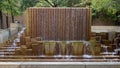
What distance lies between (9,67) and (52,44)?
679 cm

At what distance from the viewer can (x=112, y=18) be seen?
3338cm

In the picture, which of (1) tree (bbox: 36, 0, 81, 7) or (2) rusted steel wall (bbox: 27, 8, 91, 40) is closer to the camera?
(2) rusted steel wall (bbox: 27, 8, 91, 40)

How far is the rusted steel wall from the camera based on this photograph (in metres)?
20.2

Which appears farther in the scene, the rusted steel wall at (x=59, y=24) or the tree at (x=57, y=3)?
the tree at (x=57, y=3)

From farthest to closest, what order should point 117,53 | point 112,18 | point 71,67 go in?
1. point 112,18
2. point 117,53
3. point 71,67

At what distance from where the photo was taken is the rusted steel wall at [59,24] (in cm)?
2022

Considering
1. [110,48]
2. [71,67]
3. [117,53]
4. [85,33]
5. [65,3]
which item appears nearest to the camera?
[71,67]

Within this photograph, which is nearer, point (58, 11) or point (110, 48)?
point (110, 48)

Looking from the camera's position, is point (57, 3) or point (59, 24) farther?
point (57, 3)

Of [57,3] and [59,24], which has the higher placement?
[57,3]

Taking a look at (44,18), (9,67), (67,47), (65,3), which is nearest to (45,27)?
(44,18)

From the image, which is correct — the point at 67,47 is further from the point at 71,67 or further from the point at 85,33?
the point at 71,67

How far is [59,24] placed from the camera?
20312 mm

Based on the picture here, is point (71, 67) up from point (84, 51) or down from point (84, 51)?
up
